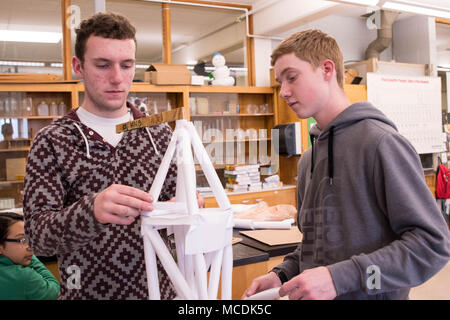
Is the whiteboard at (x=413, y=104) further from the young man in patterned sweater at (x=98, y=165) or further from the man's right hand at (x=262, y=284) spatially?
the young man in patterned sweater at (x=98, y=165)

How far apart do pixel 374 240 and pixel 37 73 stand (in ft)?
14.5

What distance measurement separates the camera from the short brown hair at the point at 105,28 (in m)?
1.03

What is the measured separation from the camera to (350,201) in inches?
42.6

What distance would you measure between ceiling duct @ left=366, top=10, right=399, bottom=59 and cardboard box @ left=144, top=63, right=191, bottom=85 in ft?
10.8

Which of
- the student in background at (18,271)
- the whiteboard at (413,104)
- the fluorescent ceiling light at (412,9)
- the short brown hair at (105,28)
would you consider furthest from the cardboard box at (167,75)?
the short brown hair at (105,28)

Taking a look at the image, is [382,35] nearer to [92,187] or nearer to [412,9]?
[412,9]

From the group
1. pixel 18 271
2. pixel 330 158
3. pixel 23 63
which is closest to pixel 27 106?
pixel 23 63

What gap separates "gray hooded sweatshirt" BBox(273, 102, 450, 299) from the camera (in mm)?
945

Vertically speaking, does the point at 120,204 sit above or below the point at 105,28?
below

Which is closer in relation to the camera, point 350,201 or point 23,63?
point 350,201

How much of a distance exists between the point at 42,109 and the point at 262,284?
4127 millimetres

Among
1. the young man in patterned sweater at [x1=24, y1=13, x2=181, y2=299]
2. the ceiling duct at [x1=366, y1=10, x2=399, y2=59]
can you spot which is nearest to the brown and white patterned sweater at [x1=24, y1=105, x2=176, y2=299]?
the young man in patterned sweater at [x1=24, y1=13, x2=181, y2=299]

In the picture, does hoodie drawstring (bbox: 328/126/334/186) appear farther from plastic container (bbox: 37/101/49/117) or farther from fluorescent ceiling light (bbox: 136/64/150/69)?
fluorescent ceiling light (bbox: 136/64/150/69)
